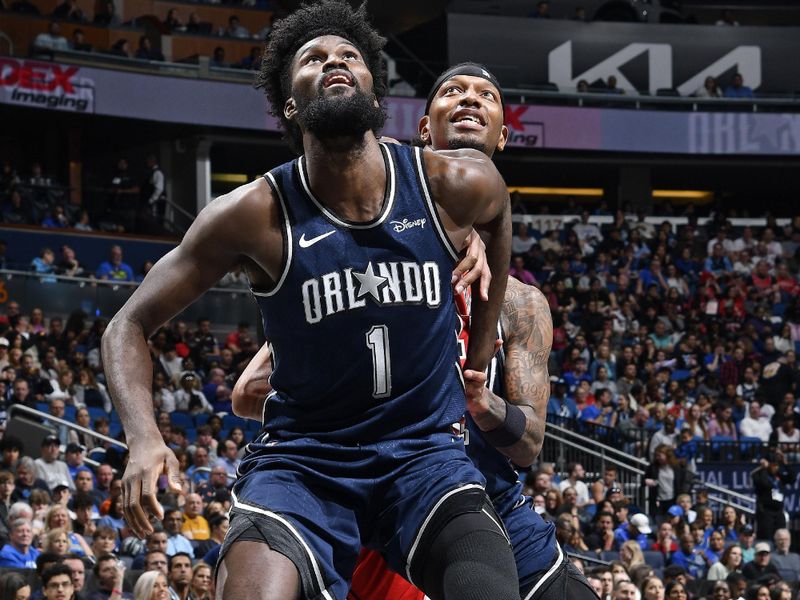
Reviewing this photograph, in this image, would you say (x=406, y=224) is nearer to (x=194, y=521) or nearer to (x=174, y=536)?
(x=174, y=536)

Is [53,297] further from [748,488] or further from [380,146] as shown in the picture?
[380,146]

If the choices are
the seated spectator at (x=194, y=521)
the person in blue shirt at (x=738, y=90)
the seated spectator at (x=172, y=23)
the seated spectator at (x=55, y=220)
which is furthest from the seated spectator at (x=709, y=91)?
the seated spectator at (x=194, y=521)

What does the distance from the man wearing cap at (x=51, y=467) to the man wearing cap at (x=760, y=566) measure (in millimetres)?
6460

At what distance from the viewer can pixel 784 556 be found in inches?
567

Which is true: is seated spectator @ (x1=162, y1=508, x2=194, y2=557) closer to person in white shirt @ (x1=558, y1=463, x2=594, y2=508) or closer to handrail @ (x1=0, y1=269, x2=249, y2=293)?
person in white shirt @ (x1=558, y1=463, x2=594, y2=508)

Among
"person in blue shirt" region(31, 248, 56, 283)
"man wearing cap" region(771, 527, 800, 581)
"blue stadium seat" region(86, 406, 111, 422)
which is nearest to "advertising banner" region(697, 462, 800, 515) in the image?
"man wearing cap" region(771, 527, 800, 581)

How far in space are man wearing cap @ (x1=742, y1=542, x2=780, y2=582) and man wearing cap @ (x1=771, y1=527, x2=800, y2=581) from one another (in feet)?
0.78

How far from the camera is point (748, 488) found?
1744 cm

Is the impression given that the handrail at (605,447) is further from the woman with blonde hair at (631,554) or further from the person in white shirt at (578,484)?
the woman with blonde hair at (631,554)

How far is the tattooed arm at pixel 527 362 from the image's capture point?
4.42 meters

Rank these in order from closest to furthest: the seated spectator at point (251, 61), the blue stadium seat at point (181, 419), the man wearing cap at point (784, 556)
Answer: the man wearing cap at point (784, 556) → the blue stadium seat at point (181, 419) → the seated spectator at point (251, 61)

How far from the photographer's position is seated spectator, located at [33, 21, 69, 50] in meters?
22.0

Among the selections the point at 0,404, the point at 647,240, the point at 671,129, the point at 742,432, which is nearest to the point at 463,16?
the point at 671,129

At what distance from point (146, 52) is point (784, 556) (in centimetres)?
1437
